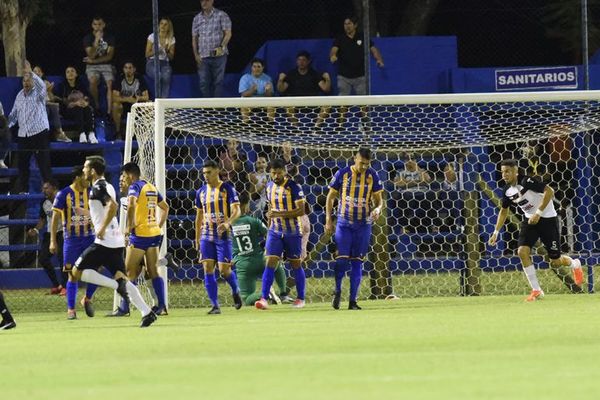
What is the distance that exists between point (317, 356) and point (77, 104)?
14.2 m

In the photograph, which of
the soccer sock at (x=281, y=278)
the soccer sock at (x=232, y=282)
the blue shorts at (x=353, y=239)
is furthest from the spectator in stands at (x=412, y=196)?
the soccer sock at (x=232, y=282)

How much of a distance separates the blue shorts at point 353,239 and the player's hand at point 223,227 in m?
1.47

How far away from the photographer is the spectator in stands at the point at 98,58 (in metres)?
24.9

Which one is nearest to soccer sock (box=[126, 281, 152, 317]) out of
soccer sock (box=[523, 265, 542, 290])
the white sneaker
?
soccer sock (box=[523, 265, 542, 290])

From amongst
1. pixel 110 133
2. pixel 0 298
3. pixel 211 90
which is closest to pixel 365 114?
pixel 211 90

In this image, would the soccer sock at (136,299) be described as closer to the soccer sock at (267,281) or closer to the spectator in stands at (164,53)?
the soccer sock at (267,281)

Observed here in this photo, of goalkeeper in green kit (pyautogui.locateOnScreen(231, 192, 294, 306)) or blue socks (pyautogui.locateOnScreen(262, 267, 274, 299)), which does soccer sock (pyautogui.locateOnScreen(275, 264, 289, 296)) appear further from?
blue socks (pyautogui.locateOnScreen(262, 267, 274, 299))

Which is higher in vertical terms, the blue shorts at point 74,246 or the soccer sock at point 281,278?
the blue shorts at point 74,246

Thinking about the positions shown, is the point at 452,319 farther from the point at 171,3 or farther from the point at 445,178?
the point at 171,3

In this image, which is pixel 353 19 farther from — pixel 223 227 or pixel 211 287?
pixel 211 287

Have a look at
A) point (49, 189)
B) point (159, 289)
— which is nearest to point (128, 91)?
point (49, 189)

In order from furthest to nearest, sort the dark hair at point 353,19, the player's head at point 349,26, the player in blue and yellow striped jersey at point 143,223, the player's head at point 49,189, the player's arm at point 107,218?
the dark hair at point 353,19
the player's head at point 349,26
the player's head at point 49,189
the player in blue and yellow striped jersey at point 143,223
the player's arm at point 107,218

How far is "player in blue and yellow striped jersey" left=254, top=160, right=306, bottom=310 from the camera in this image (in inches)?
760

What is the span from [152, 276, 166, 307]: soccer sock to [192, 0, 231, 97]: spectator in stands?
6588 mm
